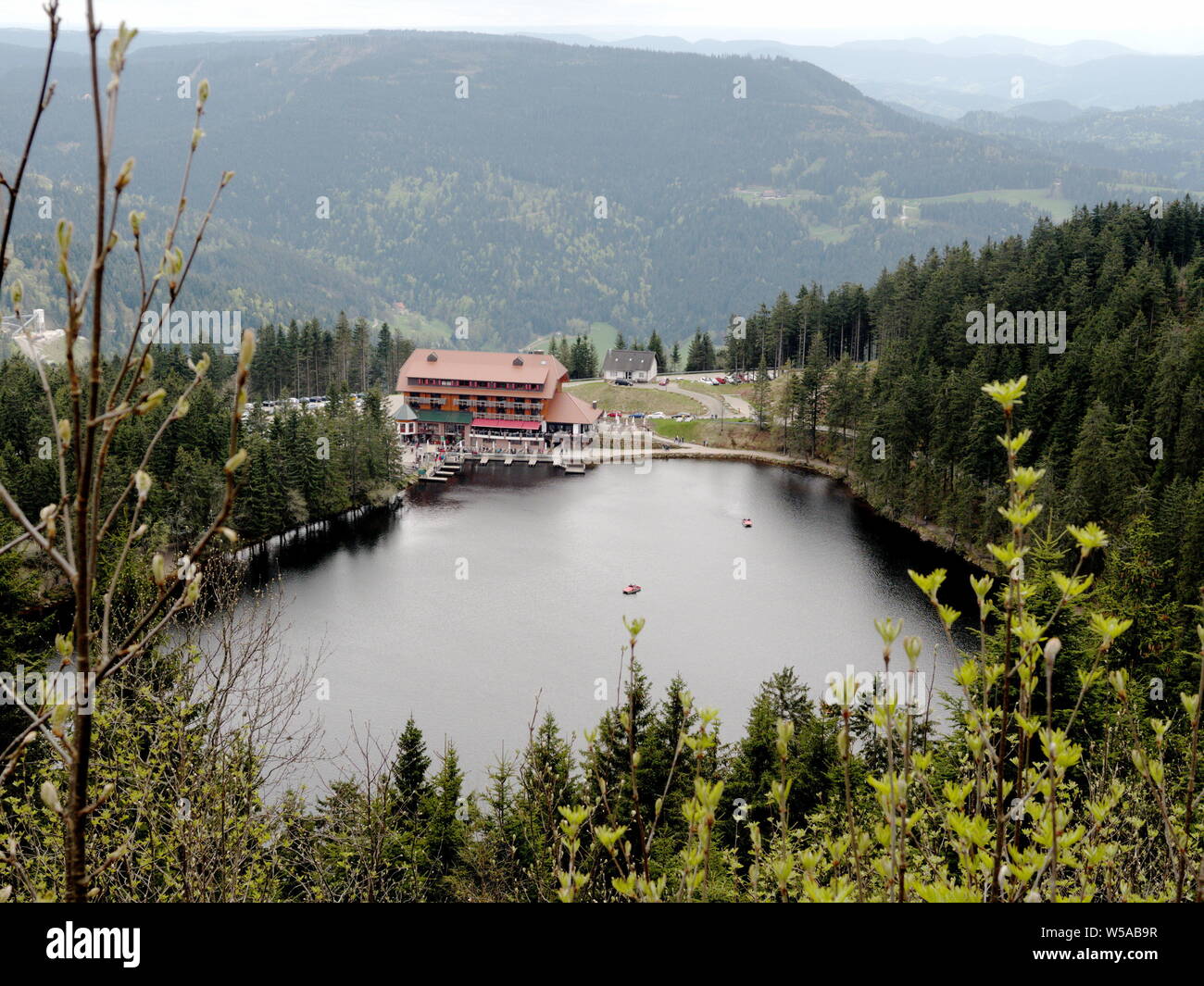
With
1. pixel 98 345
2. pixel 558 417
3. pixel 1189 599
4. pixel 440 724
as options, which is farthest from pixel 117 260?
pixel 98 345

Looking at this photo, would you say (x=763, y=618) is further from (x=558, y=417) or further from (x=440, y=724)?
(x=558, y=417)

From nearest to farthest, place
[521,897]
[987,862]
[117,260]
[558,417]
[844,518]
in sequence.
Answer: [987,862] < [521,897] < [844,518] < [558,417] < [117,260]

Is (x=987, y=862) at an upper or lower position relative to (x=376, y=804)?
upper

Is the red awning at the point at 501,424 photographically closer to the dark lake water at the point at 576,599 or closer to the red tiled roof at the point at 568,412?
the red tiled roof at the point at 568,412

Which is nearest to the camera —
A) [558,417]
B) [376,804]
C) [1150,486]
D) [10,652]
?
[376,804]

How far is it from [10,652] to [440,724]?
13.5 m

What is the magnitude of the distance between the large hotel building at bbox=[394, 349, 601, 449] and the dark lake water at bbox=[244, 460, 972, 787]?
1355 cm

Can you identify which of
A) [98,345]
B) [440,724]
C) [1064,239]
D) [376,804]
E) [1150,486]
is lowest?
[440,724]

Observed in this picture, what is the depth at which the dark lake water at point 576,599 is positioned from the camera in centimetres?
3434

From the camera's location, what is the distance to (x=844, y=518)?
57656 millimetres

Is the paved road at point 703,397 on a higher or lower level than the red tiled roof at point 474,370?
lower

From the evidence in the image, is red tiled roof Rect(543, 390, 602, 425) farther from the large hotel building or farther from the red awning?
the red awning

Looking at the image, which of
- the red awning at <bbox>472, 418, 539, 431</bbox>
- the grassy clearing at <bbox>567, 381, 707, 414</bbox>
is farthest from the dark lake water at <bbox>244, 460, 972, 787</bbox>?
the grassy clearing at <bbox>567, 381, 707, 414</bbox>

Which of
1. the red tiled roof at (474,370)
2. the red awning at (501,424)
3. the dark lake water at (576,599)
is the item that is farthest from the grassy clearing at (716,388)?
the dark lake water at (576,599)
